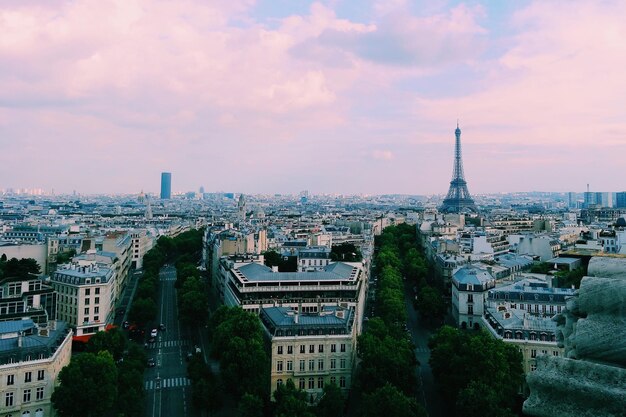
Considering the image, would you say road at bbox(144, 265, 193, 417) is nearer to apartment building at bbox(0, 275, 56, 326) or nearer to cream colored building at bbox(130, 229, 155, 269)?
apartment building at bbox(0, 275, 56, 326)

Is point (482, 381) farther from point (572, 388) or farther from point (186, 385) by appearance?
point (572, 388)

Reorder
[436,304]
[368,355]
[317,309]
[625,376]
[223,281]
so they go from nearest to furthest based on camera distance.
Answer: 1. [625,376]
2. [368,355]
3. [317,309]
4. [436,304]
5. [223,281]

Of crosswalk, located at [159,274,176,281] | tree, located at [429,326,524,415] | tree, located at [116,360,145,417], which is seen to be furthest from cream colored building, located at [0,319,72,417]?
crosswalk, located at [159,274,176,281]

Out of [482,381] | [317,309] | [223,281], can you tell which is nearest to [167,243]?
[223,281]

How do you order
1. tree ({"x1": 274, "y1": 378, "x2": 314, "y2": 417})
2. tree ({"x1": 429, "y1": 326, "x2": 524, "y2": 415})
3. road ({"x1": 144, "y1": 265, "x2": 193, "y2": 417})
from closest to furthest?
1. tree ({"x1": 274, "y1": 378, "x2": 314, "y2": 417})
2. tree ({"x1": 429, "y1": 326, "x2": 524, "y2": 415})
3. road ({"x1": 144, "y1": 265, "x2": 193, "y2": 417})

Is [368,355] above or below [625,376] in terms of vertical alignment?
below

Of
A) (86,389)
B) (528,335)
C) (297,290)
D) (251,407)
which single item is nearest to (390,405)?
(251,407)

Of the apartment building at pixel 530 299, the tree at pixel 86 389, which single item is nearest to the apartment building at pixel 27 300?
the tree at pixel 86 389
